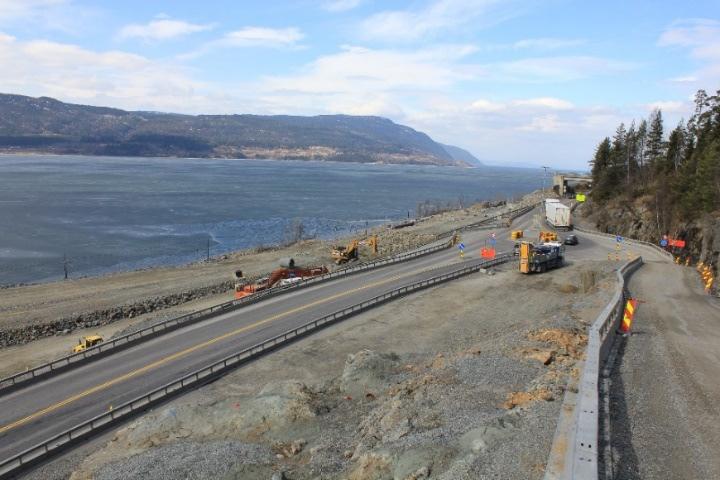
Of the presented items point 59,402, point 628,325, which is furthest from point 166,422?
point 628,325

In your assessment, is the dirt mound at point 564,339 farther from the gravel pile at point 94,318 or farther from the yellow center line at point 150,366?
the gravel pile at point 94,318

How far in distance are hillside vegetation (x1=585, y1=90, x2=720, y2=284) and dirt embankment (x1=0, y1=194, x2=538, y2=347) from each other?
26809mm

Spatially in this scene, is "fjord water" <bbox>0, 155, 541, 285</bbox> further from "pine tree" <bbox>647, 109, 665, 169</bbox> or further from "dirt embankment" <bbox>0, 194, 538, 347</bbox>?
"pine tree" <bbox>647, 109, 665, 169</bbox>

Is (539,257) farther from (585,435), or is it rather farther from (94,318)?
(94,318)

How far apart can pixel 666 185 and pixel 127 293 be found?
60406mm

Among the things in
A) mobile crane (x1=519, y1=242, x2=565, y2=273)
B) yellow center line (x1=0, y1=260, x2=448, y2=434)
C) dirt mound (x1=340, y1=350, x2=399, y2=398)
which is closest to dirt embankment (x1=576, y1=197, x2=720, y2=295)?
mobile crane (x1=519, y1=242, x2=565, y2=273)

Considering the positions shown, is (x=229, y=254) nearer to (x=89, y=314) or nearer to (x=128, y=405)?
(x=89, y=314)

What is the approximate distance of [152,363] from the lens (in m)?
25.3

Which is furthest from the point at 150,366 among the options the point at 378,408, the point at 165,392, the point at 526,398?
the point at 526,398

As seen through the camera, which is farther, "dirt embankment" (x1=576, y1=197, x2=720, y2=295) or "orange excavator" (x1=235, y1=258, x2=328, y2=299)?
"orange excavator" (x1=235, y1=258, x2=328, y2=299)

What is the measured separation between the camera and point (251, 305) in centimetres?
3512

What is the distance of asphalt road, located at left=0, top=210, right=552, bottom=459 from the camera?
20.2 meters

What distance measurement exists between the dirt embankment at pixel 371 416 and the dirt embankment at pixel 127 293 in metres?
21.3

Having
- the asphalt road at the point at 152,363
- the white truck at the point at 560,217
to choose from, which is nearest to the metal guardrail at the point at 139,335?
the asphalt road at the point at 152,363
